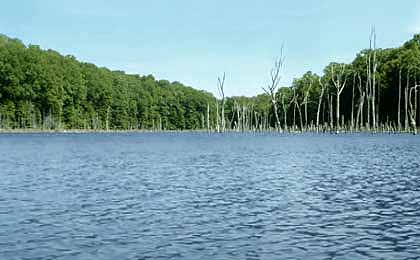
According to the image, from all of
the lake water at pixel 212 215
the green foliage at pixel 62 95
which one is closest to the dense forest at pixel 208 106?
the green foliage at pixel 62 95

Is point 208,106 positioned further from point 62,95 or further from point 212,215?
point 212,215

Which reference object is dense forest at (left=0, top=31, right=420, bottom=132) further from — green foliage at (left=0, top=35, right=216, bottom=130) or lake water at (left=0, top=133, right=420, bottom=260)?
lake water at (left=0, top=133, right=420, bottom=260)

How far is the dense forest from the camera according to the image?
10956 cm

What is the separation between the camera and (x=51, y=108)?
14512cm

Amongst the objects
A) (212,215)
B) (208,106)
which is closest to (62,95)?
(208,106)

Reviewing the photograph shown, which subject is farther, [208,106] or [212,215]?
[208,106]

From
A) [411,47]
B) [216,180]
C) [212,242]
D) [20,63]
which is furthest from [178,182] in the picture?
[20,63]

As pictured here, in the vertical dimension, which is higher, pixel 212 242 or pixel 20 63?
pixel 20 63

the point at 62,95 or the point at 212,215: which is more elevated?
the point at 62,95

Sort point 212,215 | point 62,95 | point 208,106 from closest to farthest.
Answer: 1. point 212,215
2. point 62,95
3. point 208,106

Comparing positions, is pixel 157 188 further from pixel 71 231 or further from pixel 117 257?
pixel 117 257

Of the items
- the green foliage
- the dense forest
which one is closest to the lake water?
the dense forest

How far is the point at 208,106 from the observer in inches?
6186

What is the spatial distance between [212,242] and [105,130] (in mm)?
159103
